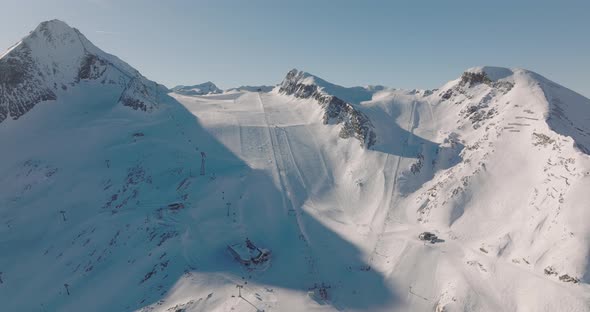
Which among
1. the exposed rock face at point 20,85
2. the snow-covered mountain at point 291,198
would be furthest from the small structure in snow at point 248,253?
the exposed rock face at point 20,85

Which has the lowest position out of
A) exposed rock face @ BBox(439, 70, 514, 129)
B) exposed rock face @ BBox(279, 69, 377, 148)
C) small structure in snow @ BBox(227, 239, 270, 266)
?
small structure in snow @ BBox(227, 239, 270, 266)

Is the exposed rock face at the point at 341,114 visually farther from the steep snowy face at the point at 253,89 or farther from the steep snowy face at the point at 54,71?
the steep snowy face at the point at 54,71

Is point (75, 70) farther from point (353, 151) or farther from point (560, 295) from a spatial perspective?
point (560, 295)

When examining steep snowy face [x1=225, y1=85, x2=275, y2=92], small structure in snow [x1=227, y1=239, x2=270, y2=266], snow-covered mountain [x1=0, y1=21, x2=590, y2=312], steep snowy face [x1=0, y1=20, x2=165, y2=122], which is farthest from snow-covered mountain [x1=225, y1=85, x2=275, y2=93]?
small structure in snow [x1=227, y1=239, x2=270, y2=266]

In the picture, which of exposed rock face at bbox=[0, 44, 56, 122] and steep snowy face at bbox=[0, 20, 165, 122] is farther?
steep snowy face at bbox=[0, 20, 165, 122]

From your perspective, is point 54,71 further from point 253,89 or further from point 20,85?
point 253,89

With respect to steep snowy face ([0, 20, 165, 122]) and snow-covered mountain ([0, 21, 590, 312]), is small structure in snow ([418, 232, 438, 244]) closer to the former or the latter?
snow-covered mountain ([0, 21, 590, 312])

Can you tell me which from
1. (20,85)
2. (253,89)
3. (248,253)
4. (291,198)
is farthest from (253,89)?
(248,253)
